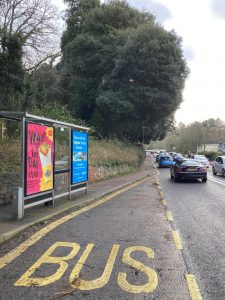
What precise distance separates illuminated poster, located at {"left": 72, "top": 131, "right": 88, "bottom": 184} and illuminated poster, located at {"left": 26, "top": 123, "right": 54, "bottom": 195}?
73.1 inches

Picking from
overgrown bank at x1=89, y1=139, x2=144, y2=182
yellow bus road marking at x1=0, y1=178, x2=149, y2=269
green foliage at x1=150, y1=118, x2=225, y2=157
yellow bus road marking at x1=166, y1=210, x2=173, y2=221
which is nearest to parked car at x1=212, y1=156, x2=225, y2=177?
overgrown bank at x1=89, y1=139, x2=144, y2=182

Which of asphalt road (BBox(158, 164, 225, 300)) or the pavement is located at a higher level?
the pavement

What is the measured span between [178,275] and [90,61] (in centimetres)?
3254

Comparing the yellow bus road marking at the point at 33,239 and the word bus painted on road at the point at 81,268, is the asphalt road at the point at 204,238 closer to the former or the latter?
the word bus painted on road at the point at 81,268

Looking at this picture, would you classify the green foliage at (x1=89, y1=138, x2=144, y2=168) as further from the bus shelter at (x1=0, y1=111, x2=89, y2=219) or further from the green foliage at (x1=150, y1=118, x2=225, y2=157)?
the green foliage at (x1=150, y1=118, x2=225, y2=157)

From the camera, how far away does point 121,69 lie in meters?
33.0

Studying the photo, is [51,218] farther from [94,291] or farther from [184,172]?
[184,172]

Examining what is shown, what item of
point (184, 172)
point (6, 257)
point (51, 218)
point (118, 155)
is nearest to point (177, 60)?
point (118, 155)

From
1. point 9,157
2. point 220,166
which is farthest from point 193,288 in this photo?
point 220,166

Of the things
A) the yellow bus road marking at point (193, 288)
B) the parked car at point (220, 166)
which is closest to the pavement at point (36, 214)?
the yellow bus road marking at point (193, 288)

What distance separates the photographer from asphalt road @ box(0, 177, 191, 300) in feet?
13.9

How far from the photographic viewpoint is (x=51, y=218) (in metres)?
8.53

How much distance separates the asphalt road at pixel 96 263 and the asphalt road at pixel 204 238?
242 millimetres

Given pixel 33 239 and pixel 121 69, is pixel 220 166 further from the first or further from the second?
pixel 33 239
